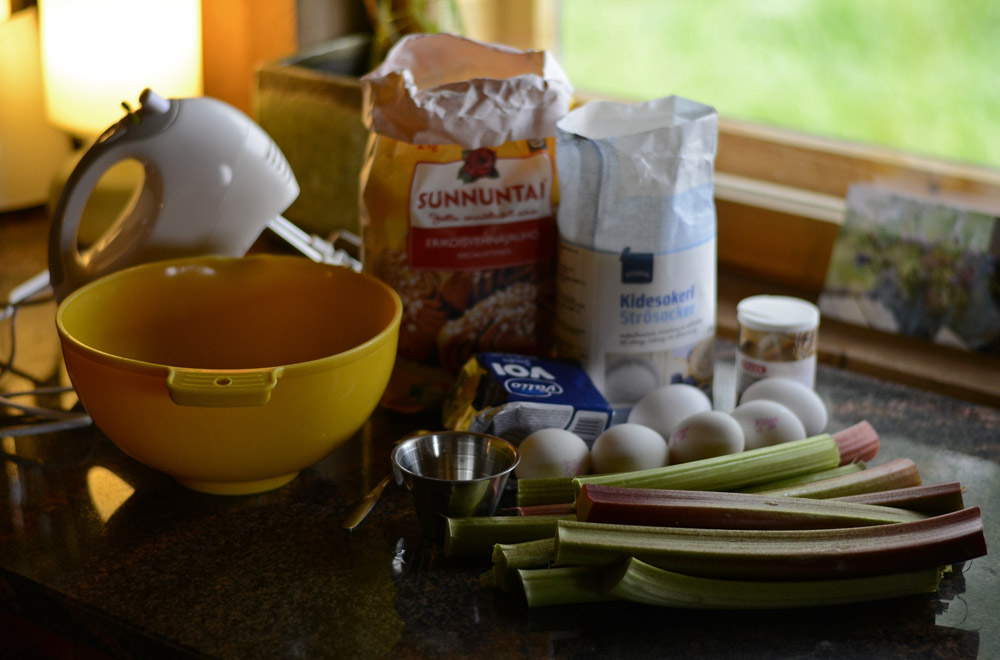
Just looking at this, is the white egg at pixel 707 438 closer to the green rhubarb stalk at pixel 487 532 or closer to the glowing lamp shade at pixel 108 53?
the green rhubarb stalk at pixel 487 532

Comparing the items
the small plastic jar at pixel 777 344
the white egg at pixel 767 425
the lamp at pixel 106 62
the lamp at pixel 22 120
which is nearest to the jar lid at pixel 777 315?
the small plastic jar at pixel 777 344

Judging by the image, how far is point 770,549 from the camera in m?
0.70

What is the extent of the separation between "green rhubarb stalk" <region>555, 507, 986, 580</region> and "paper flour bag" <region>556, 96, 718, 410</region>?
25 centimetres

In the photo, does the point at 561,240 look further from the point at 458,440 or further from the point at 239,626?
the point at 239,626

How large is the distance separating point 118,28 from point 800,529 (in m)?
1.11

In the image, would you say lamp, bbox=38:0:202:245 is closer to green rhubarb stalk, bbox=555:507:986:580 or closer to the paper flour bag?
the paper flour bag

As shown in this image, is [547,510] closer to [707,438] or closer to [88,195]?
[707,438]

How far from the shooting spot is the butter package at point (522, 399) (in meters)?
0.86

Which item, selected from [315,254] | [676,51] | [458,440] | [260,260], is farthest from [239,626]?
[676,51]

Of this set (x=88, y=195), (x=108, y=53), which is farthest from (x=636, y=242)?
(x=108, y=53)

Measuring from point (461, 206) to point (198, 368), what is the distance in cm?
27

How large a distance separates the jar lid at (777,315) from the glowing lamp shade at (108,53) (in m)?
0.89

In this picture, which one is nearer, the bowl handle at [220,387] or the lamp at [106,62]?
Result: the bowl handle at [220,387]

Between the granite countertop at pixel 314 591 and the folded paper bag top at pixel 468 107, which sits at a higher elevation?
the folded paper bag top at pixel 468 107
